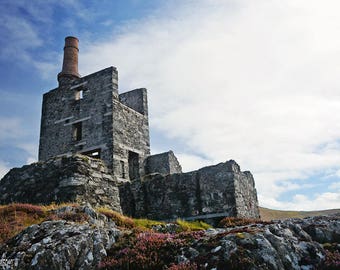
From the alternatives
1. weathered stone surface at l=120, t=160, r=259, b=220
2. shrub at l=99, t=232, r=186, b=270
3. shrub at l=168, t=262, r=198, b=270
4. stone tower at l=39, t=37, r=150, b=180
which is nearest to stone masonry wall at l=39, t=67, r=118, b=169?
stone tower at l=39, t=37, r=150, b=180

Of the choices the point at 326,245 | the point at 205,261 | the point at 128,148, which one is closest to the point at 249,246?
the point at 205,261

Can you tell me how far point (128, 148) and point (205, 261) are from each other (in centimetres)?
2051

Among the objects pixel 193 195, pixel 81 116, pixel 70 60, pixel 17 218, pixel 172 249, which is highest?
pixel 70 60

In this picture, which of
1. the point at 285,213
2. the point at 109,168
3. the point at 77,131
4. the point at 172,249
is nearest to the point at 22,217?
the point at 172,249

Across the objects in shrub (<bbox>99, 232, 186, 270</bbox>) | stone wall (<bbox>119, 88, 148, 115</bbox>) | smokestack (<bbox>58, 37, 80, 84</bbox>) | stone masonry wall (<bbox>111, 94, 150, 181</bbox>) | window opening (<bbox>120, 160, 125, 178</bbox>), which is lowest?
shrub (<bbox>99, 232, 186, 270</bbox>)

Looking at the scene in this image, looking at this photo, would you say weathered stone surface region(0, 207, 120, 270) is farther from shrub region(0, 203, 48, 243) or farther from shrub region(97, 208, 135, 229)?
shrub region(97, 208, 135, 229)

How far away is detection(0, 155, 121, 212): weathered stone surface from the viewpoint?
555 inches

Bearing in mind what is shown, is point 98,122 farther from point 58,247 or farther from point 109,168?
point 58,247

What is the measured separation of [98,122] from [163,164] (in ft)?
20.8

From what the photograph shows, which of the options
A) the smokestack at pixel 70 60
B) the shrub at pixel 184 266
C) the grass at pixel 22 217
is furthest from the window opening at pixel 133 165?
the shrub at pixel 184 266

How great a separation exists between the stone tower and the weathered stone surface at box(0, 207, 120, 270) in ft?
52.1

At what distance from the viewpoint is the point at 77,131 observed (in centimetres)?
2850

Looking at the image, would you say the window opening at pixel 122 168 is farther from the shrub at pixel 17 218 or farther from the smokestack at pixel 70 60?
the shrub at pixel 17 218

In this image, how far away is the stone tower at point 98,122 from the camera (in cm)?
2547
